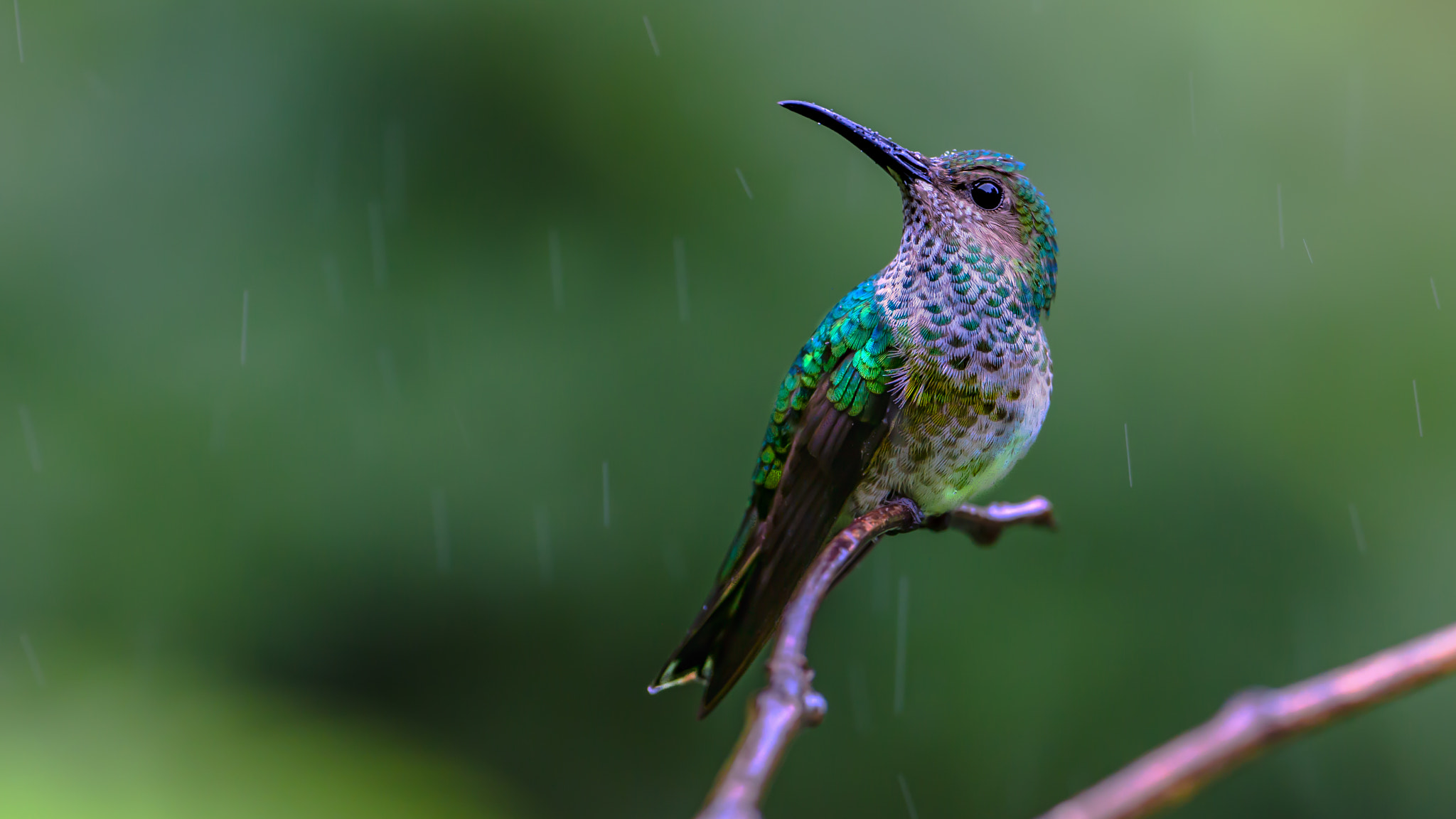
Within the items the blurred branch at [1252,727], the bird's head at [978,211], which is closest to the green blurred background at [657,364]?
the bird's head at [978,211]

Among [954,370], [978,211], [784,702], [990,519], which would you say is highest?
[978,211]

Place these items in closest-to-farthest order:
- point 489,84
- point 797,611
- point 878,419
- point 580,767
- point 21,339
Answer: point 797,611, point 878,419, point 21,339, point 489,84, point 580,767

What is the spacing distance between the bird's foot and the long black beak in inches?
19.6

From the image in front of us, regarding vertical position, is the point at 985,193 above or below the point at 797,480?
above

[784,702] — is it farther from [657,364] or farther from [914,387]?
[657,364]

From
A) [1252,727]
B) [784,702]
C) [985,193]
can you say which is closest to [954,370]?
[985,193]

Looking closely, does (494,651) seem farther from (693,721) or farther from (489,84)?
(489,84)

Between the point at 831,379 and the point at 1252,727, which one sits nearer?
the point at 1252,727

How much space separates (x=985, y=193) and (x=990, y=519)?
1.64 ft

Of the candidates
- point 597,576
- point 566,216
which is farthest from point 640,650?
point 566,216

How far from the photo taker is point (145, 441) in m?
3.91

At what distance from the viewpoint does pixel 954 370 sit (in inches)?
56.9

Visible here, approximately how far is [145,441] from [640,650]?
209 cm

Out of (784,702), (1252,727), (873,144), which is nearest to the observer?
(1252,727)
